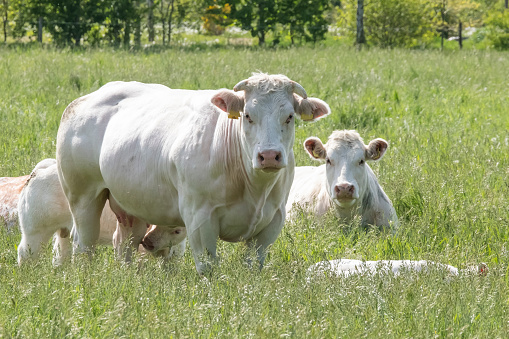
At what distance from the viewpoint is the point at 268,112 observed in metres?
4.96

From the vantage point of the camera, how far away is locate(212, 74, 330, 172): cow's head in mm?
4805

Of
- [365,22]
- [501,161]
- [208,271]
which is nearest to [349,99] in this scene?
[501,161]

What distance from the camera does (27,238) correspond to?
266 inches

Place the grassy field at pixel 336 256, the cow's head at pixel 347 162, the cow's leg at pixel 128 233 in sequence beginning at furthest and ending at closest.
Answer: the cow's head at pixel 347 162
the cow's leg at pixel 128 233
the grassy field at pixel 336 256

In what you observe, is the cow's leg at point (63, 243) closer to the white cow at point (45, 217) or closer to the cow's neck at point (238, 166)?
the white cow at point (45, 217)

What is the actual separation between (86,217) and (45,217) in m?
0.59

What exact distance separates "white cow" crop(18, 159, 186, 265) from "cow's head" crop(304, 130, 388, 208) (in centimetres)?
168

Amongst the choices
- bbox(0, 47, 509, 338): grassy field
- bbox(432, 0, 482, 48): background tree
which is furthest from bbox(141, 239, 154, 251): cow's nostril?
bbox(432, 0, 482, 48): background tree

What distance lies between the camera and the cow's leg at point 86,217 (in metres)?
6.46

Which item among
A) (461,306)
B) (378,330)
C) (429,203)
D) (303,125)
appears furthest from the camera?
(303,125)

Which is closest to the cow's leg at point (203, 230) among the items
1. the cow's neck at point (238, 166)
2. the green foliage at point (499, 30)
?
the cow's neck at point (238, 166)

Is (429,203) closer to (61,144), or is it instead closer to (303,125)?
(61,144)

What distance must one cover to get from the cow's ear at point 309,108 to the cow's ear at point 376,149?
8.61ft

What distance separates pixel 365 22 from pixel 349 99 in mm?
23447
